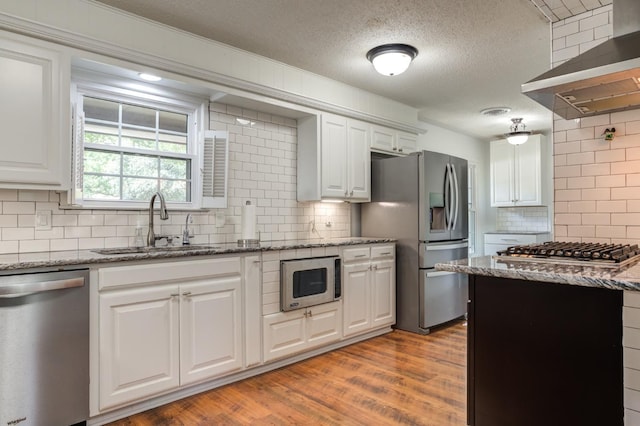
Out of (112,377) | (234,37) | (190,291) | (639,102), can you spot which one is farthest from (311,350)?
(639,102)

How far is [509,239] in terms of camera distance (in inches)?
251

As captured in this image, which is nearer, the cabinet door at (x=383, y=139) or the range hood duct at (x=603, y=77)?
the range hood duct at (x=603, y=77)

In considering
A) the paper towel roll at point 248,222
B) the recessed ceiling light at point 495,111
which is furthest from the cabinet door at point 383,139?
the paper towel roll at point 248,222

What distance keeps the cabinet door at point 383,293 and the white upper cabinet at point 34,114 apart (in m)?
2.71

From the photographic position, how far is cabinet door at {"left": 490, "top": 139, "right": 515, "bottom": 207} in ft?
21.6

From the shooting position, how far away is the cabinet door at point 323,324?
334 cm

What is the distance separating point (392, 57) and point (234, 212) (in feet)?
5.99

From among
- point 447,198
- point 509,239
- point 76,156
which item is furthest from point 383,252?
point 509,239

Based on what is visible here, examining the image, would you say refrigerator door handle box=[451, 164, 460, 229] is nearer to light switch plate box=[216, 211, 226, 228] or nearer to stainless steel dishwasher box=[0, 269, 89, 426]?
light switch plate box=[216, 211, 226, 228]

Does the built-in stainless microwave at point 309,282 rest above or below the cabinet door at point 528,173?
below

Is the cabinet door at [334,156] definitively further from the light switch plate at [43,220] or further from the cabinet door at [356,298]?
the light switch plate at [43,220]

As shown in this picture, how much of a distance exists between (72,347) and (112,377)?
294mm

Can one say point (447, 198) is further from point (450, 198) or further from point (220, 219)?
point (220, 219)

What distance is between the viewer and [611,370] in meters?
1.55
